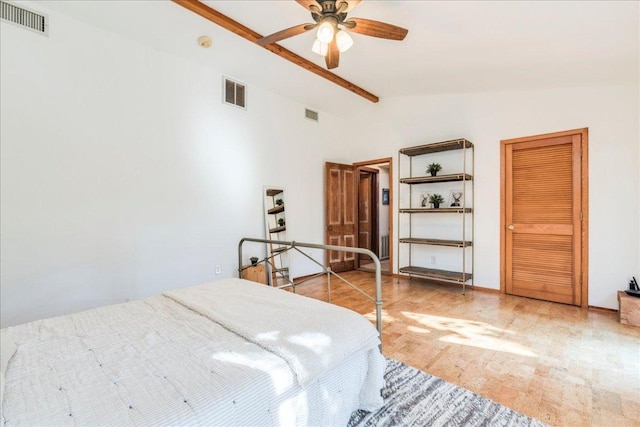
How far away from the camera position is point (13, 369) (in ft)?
3.70

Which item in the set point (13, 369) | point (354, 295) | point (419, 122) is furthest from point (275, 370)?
point (419, 122)

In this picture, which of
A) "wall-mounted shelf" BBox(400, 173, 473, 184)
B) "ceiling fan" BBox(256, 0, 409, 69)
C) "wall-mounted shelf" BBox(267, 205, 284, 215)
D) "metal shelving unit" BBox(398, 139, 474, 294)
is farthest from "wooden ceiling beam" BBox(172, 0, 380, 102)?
"wall-mounted shelf" BBox(267, 205, 284, 215)

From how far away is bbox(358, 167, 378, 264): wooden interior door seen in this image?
265 inches

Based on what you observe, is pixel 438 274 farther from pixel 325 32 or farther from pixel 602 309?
pixel 325 32

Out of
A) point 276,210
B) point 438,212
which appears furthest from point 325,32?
point 438,212

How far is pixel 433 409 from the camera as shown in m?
1.76

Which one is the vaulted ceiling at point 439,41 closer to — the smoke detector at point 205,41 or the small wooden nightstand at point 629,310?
the smoke detector at point 205,41


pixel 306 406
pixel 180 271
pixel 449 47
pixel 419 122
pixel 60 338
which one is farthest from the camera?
pixel 419 122

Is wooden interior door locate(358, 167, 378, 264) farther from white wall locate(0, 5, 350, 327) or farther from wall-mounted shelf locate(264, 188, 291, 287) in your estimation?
white wall locate(0, 5, 350, 327)

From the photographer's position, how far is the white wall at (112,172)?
2570 mm

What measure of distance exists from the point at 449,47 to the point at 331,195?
2991 mm

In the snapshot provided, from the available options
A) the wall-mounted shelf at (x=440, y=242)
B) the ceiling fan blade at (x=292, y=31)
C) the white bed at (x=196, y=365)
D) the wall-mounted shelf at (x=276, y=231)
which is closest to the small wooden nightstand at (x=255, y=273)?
the wall-mounted shelf at (x=276, y=231)

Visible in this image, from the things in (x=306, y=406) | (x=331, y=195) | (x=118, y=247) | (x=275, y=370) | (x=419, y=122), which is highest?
(x=419, y=122)

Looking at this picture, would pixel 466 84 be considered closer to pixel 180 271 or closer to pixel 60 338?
pixel 180 271
